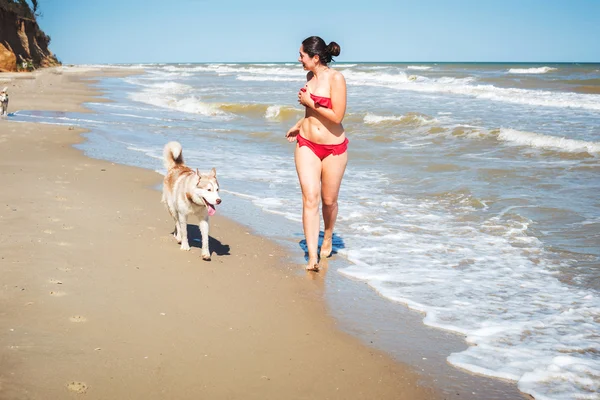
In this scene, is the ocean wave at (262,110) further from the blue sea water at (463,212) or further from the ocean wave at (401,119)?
the ocean wave at (401,119)

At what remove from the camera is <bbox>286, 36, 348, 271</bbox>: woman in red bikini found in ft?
15.9

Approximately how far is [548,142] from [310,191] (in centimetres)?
927

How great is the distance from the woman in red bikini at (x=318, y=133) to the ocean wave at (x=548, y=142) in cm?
837

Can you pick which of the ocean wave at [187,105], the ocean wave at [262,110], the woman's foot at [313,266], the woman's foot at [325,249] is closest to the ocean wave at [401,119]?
the ocean wave at [262,110]

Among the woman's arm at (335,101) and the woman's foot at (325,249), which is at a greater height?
the woman's arm at (335,101)

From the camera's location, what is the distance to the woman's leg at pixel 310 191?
5039 mm

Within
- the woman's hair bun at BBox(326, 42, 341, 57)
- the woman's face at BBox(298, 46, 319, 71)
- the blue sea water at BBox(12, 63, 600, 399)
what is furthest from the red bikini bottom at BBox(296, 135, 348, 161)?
the blue sea water at BBox(12, 63, 600, 399)

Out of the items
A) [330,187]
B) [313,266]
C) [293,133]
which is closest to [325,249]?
[313,266]

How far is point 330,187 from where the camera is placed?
5.25 meters

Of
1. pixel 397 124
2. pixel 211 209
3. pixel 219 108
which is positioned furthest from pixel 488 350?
pixel 219 108

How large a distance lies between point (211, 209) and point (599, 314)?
10.8 feet

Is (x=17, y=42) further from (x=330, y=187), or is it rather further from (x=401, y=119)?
(x=330, y=187)

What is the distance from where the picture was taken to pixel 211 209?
498 cm

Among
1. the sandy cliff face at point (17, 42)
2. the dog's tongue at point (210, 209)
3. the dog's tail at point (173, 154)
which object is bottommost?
the dog's tongue at point (210, 209)
